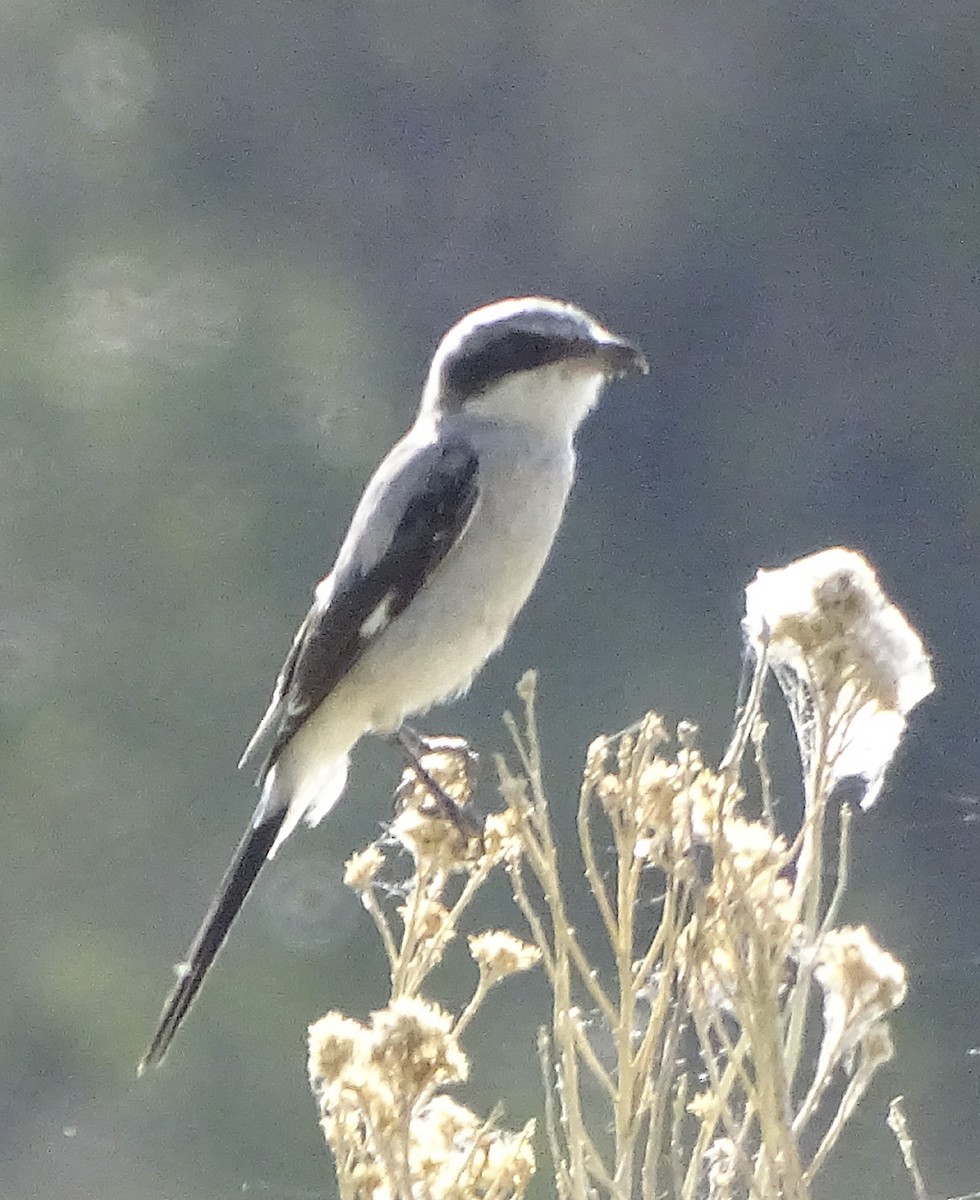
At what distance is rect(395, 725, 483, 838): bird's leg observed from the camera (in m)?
1.29

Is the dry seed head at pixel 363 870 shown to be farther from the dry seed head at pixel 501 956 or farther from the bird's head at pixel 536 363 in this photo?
the bird's head at pixel 536 363

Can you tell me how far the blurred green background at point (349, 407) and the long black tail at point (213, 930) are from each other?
850 mm

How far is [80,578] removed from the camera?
3.13 metres

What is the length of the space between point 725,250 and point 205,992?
1.61 m

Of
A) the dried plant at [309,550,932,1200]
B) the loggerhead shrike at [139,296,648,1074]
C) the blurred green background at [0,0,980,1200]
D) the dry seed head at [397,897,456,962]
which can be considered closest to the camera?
the dried plant at [309,550,932,1200]

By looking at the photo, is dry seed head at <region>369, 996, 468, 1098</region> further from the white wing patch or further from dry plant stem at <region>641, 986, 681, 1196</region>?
the white wing patch

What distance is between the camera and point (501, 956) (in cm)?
95

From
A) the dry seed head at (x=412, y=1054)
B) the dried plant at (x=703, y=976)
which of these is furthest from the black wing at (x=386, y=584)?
the dry seed head at (x=412, y=1054)

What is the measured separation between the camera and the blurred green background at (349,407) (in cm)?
268

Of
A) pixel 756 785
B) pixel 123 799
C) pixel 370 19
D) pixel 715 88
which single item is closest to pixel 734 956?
pixel 756 785

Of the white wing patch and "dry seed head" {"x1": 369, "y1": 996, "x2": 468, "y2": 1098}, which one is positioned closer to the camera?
"dry seed head" {"x1": 369, "y1": 996, "x2": 468, "y2": 1098}

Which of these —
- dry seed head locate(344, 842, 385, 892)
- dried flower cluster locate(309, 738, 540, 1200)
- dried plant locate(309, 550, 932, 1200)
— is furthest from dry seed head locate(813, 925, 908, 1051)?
dry seed head locate(344, 842, 385, 892)

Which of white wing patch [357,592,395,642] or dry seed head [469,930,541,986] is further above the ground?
white wing patch [357,592,395,642]

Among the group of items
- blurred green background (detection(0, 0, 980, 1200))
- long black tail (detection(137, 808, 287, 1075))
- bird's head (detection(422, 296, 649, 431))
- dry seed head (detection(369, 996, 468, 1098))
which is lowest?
dry seed head (detection(369, 996, 468, 1098))
